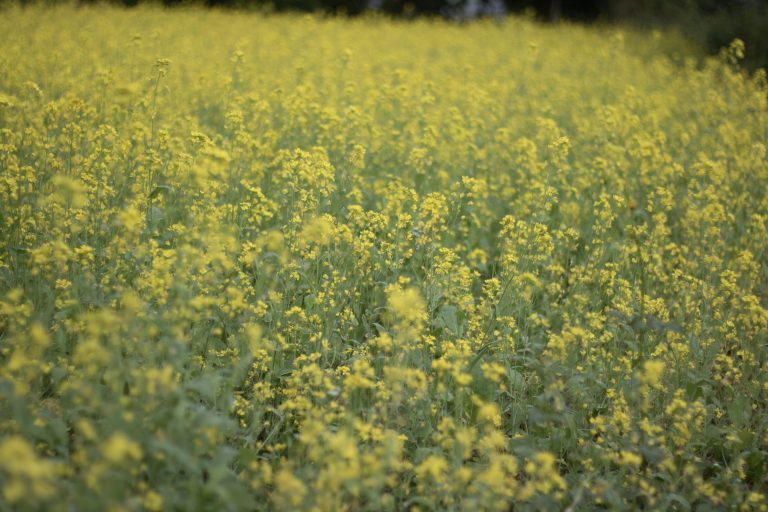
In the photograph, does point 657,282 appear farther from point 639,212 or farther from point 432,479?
point 432,479

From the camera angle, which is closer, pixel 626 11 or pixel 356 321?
pixel 356 321

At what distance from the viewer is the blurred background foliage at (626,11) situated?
520 inches

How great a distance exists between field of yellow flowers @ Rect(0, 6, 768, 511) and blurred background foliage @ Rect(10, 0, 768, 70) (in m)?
7.66

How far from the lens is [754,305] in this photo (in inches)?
155

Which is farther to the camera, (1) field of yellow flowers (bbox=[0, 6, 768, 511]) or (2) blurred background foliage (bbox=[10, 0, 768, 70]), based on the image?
(2) blurred background foliage (bbox=[10, 0, 768, 70])

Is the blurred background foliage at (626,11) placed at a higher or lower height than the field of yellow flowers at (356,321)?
higher

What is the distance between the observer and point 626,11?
23.9 metres

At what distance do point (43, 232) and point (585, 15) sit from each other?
25.4 m

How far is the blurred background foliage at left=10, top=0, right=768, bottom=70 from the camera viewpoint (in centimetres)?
1320

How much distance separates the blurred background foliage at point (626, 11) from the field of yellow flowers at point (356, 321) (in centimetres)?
766

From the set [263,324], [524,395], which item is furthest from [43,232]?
[524,395]

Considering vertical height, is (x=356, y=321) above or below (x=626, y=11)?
below

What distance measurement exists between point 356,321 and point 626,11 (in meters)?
23.6

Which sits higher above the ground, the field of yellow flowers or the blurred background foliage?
the blurred background foliage
